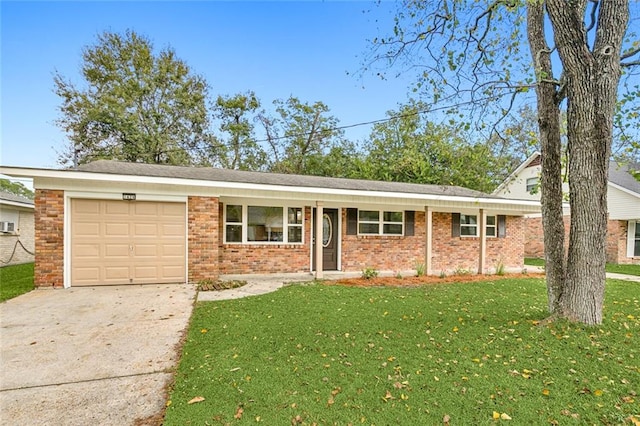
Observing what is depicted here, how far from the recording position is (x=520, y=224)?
470 inches

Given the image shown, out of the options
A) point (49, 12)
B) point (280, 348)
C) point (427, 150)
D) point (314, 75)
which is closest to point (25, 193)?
point (49, 12)

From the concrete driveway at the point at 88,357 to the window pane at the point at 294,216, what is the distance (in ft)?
13.1

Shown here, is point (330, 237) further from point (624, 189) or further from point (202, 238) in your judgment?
point (624, 189)

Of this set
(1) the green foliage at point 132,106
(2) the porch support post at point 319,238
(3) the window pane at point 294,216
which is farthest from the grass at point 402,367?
(1) the green foliage at point 132,106

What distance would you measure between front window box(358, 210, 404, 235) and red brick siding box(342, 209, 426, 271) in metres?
0.17

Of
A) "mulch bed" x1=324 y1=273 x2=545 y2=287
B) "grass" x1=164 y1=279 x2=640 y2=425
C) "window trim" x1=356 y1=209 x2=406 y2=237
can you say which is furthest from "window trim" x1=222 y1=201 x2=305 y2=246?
"grass" x1=164 y1=279 x2=640 y2=425

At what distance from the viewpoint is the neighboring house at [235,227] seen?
22.6 feet

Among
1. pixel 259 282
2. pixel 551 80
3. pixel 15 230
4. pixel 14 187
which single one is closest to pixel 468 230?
pixel 259 282

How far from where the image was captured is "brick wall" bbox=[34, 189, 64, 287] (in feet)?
21.9

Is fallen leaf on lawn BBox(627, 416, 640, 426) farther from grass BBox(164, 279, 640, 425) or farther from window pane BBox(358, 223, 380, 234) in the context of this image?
window pane BBox(358, 223, 380, 234)

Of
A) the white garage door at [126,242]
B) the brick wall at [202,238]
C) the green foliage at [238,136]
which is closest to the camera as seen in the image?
the white garage door at [126,242]

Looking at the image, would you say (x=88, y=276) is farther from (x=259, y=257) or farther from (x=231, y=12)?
(x=231, y=12)

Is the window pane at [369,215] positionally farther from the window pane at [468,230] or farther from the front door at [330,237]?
the window pane at [468,230]

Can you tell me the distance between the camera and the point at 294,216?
9.46 m
